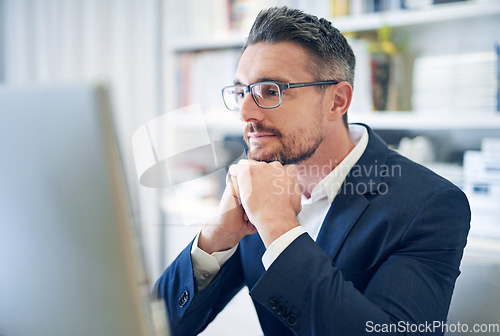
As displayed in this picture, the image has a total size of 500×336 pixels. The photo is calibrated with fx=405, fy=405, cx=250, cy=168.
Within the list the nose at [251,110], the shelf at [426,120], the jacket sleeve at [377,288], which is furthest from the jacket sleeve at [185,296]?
the shelf at [426,120]

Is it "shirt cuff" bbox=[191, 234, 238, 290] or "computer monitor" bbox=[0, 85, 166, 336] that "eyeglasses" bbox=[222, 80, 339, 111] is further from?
"computer monitor" bbox=[0, 85, 166, 336]

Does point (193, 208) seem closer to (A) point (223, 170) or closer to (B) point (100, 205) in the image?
(A) point (223, 170)

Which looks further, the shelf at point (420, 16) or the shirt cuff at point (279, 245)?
the shelf at point (420, 16)

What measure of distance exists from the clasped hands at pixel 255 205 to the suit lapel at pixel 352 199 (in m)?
0.11

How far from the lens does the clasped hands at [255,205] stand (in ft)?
2.74

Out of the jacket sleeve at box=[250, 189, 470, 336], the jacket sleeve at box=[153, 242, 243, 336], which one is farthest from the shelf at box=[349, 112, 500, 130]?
the jacket sleeve at box=[153, 242, 243, 336]

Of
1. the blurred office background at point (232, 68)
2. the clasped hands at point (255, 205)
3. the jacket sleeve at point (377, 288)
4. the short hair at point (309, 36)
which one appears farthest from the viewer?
the blurred office background at point (232, 68)

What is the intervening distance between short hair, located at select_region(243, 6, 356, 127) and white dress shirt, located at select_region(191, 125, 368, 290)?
0.65 ft

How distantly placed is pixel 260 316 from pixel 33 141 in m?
0.81

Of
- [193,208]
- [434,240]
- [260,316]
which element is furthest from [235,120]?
[434,240]

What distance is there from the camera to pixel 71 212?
1.33 ft

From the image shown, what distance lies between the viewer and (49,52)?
2.68 metres

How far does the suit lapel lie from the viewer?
927mm

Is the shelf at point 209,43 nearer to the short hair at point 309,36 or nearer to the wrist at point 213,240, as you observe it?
the short hair at point 309,36
